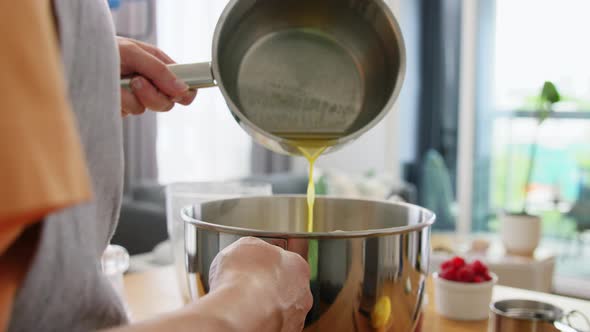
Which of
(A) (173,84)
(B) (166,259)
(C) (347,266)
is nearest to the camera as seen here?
(C) (347,266)

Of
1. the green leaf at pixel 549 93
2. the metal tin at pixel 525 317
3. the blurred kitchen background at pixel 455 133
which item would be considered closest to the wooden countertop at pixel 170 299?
the metal tin at pixel 525 317

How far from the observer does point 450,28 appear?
4.30 metres

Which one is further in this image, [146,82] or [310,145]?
[310,145]

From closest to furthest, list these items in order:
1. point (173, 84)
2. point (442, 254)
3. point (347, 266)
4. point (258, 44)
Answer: point (347, 266) → point (173, 84) → point (258, 44) → point (442, 254)

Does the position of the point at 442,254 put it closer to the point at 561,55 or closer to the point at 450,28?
the point at 561,55

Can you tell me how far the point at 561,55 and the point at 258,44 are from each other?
3.34 m

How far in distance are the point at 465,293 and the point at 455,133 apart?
11.4 ft

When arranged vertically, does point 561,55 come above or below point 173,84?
above

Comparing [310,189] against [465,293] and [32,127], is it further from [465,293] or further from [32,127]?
[32,127]

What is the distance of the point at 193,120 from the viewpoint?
396 cm

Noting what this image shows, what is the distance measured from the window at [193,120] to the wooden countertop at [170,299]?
8.19 ft

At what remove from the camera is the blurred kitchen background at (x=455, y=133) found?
3.60m

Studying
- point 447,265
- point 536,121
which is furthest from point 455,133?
point 447,265

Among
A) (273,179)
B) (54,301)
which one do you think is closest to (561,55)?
(273,179)
